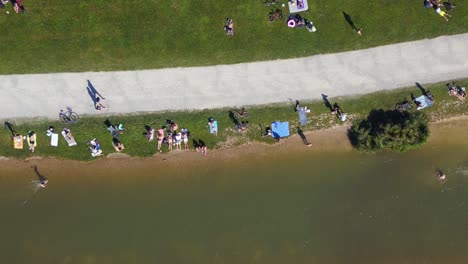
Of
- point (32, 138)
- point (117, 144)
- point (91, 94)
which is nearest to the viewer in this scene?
point (91, 94)

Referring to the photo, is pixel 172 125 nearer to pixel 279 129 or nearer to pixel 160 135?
pixel 160 135

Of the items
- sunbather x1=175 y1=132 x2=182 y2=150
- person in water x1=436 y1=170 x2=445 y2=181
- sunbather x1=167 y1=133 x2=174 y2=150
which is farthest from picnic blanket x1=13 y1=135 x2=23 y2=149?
person in water x1=436 y1=170 x2=445 y2=181

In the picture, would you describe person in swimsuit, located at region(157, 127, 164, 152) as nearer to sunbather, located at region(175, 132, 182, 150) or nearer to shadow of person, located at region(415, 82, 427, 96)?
sunbather, located at region(175, 132, 182, 150)

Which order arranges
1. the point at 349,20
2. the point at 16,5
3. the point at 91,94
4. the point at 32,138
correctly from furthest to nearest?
the point at 32,138, the point at 91,94, the point at 349,20, the point at 16,5

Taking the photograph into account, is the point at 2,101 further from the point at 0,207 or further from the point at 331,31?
the point at 331,31

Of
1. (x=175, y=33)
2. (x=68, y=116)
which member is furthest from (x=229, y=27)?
(x=68, y=116)

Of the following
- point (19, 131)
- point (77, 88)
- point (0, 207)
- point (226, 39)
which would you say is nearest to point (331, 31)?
point (226, 39)

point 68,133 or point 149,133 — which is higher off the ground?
point 68,133
